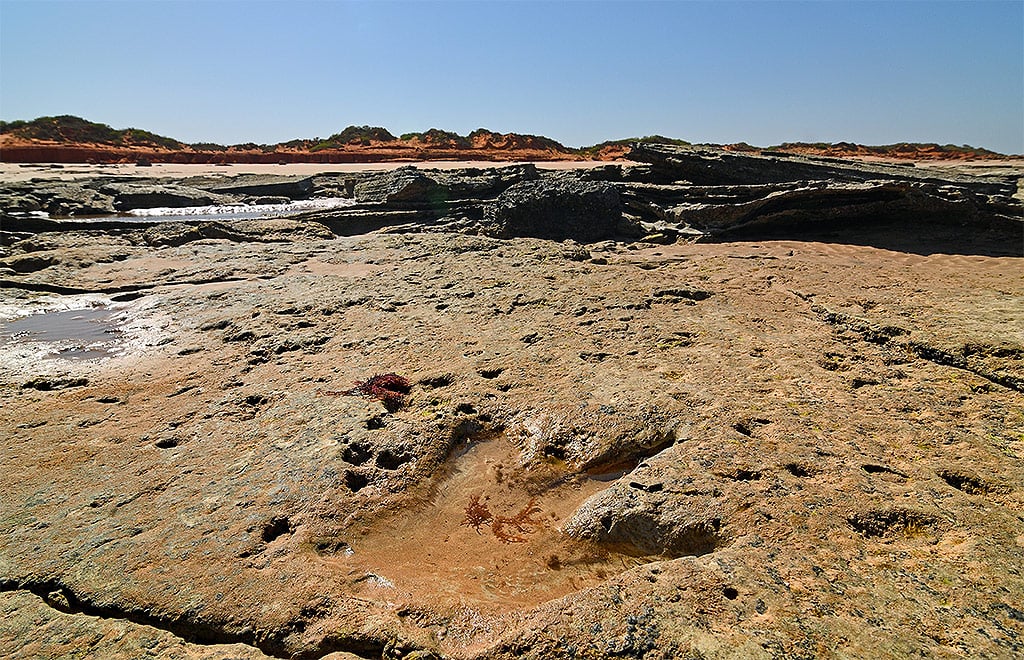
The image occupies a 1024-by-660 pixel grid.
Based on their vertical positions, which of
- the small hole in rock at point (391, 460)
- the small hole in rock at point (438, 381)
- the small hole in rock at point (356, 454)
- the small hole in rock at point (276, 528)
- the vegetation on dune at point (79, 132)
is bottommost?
the small hole in rock at point (276, 528)

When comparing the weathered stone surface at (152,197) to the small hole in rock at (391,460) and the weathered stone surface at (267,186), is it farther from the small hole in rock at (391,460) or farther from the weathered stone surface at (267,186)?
the small hole in rock at (391,460)

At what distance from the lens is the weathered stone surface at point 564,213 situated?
9008 mm

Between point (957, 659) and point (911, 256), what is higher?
point (911, 256)

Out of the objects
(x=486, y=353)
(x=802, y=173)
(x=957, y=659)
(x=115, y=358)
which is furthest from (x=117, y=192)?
(x=957, y=659)

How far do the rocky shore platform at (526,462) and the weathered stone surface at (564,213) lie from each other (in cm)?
261

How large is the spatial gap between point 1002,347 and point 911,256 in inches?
126

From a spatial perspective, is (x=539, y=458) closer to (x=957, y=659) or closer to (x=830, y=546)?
(x=830, y=546)

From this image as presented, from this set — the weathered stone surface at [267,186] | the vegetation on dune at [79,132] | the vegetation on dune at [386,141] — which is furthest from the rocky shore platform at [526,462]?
the vegetation on dune at [79,132]

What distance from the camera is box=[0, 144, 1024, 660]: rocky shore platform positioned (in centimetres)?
196

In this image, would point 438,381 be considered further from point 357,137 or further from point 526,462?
point 357,137

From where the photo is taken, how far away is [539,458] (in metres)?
3.12

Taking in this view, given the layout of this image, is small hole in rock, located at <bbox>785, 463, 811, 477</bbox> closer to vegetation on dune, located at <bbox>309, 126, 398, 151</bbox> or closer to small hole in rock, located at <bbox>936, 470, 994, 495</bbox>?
small hole in rock, located at <bbox>936, 470, 994, 495</bbox>

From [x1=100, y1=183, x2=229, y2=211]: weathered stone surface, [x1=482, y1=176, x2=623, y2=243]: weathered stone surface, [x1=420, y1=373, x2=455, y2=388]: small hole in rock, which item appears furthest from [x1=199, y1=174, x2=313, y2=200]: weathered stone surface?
[x1=420, y1=373, x2=455, y2=388]: small hole in rock

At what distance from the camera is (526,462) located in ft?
10.2
